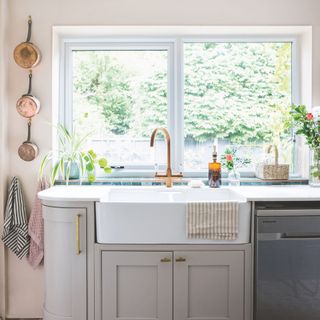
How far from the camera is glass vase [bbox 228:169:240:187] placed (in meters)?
2.65

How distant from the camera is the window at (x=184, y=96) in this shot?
2.84m

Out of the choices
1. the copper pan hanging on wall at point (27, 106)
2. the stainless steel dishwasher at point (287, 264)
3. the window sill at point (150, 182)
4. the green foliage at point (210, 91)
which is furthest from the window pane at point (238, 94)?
the copper pan hanging on wall at point (27, 106)

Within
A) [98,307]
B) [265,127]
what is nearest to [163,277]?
[98,307]

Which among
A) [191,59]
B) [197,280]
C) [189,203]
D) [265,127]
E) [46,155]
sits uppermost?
[191,59]

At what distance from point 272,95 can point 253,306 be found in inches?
59.2

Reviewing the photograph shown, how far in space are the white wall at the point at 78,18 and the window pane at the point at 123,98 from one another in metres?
0.29

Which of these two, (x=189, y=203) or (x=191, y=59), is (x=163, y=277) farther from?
(x=191, y=59)

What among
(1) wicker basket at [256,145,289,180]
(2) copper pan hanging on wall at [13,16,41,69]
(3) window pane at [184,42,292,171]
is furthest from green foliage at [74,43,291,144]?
(2) copper pan hanging on wall at [13,16,41,69]

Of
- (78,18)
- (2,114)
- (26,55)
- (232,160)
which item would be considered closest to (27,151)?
(2,114)

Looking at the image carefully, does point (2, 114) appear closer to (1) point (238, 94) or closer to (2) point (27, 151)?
(2) point (27, 151)

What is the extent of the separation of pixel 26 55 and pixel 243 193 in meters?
1.67

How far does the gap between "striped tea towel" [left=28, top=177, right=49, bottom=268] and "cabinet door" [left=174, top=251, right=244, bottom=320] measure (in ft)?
3.18

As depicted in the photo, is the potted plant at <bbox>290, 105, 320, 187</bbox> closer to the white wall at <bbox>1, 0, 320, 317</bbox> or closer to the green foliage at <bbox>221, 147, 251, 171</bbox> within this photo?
the green foliage at <bbox>221, 147, 251, 171</bbox>

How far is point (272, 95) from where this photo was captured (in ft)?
9.33
